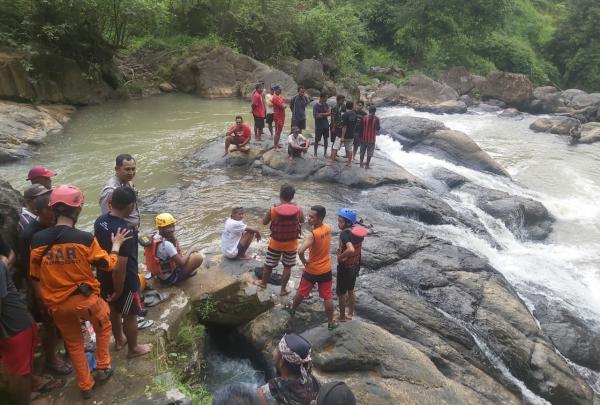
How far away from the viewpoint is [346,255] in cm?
507

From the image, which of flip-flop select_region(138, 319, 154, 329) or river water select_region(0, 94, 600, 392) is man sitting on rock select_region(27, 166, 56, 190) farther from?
river water select_region(0, 94, 600, 392)

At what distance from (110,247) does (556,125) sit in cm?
2298

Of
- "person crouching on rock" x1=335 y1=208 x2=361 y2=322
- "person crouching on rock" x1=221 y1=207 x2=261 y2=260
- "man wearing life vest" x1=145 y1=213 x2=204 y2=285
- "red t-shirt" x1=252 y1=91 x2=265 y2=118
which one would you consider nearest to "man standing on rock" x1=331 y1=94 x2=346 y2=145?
"red t-shirt" x1=252 y1=91 x2=265 y2=118

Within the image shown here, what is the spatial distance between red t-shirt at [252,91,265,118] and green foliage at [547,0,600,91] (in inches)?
1279

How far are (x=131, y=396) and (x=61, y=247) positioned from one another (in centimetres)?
145

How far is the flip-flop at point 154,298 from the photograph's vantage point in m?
5.14

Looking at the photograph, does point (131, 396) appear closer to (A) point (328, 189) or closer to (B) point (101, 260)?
(B) point (101, 260)

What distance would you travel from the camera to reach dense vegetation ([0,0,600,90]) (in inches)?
633

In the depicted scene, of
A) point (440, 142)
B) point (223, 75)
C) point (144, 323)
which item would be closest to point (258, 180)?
point (144, 323)

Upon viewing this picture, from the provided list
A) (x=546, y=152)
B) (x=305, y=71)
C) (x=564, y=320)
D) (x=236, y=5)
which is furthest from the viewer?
(x=236, y=5)

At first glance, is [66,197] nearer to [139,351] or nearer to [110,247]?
[110,247]

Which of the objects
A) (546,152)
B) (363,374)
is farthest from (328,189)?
(546,152)

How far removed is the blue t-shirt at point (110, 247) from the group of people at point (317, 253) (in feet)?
6.25

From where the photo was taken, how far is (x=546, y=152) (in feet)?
59.7
